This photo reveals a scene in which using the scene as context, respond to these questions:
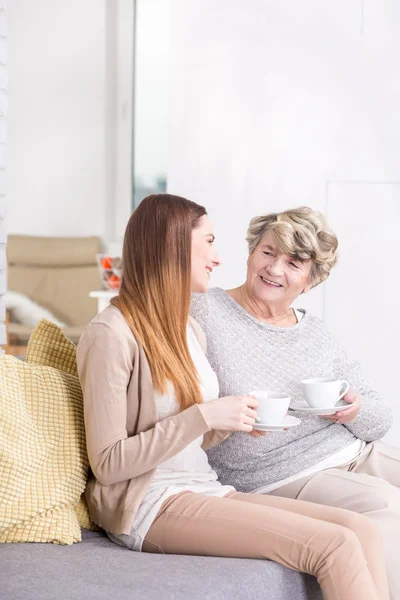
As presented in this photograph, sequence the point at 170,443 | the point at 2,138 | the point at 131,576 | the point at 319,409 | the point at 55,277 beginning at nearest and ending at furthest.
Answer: the point at 131,576, the point at 170,443, the point at 319,409, the point at 2,138, the point at 55,277

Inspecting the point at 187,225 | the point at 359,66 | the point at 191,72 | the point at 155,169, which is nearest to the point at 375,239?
the point at 359,66

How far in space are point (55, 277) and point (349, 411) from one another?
5.29 meters

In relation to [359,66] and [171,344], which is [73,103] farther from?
[171,344]

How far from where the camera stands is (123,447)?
5.81 ft

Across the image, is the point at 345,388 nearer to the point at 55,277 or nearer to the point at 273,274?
the point at 273,274

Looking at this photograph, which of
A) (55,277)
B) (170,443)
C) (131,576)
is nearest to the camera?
(131,576)

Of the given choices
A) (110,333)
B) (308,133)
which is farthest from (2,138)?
(308,133)

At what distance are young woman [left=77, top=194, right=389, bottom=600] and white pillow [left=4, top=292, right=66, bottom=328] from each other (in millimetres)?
5545

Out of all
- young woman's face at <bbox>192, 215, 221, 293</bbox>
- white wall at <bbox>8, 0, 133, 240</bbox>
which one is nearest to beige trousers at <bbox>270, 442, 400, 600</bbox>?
young woman's face at <bbox>192, 215, 221, 293</bbox>

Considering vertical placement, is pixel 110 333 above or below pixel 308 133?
below

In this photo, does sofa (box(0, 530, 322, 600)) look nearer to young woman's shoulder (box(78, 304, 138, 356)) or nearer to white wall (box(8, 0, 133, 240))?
young woman's shoulder (box(78, 304, 138, 356))

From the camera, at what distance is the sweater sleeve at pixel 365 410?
7.95 ft

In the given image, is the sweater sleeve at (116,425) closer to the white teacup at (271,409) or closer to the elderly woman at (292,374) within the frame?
the white teacup at (271,409)

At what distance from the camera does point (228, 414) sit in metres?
1.83
